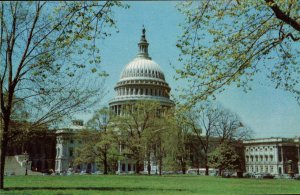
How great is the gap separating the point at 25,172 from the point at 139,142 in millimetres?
17040

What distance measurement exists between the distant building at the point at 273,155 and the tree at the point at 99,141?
80.0 metres

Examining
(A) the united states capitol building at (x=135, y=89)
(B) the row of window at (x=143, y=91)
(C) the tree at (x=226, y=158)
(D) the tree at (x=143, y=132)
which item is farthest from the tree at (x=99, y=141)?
(B) the row of window at (x=143, y=91)

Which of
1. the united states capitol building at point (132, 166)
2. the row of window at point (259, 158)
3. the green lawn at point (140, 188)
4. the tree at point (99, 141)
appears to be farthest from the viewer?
the row of window at point (259, 158)

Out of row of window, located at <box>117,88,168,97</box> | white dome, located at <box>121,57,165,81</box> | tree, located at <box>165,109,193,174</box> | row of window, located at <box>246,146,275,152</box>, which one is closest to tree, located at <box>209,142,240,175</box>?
tree, located at <box>165,109,193,174</box>

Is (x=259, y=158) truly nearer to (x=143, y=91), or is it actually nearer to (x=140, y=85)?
(x=143, y=91)

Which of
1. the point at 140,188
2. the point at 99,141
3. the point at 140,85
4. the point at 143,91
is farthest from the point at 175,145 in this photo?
the point at 140,85

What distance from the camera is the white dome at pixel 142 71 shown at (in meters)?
126

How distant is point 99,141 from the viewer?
61469 millimetres

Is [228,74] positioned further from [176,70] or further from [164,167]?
[164,167]

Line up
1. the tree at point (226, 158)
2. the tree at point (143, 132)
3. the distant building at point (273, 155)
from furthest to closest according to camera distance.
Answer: the distant building at point (273, 155)
the tree at point (143, 132)
the tree at point (226, 158)

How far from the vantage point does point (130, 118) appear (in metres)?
61.0

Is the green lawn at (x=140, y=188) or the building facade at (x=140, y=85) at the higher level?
the building facade at (x=140, y=85)

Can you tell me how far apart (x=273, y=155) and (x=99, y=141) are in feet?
280

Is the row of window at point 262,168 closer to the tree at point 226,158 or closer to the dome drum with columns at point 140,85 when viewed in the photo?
the dome drum with columns at point 140,85
